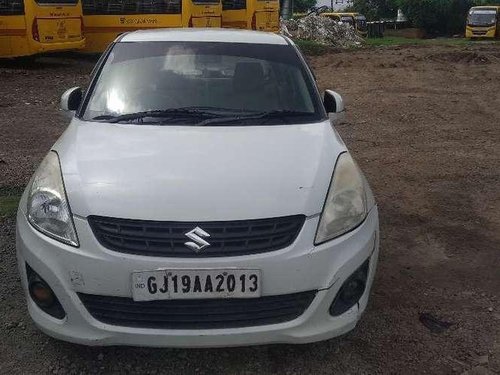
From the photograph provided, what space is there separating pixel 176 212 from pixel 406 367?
1.38m

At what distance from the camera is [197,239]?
240 centimetres

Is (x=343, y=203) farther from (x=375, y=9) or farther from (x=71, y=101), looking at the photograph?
(x=375, y=9)

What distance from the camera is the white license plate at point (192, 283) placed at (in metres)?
2.37

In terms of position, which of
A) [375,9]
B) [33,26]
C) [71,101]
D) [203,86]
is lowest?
[375,9]

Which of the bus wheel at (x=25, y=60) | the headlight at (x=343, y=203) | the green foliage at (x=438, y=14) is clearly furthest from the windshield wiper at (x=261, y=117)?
the green foliage at (x=438, y=14)

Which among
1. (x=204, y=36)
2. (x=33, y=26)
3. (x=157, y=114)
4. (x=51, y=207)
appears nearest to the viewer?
(x=51, y=207)

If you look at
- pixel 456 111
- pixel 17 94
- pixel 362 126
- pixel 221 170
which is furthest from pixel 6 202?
pixel 456 111

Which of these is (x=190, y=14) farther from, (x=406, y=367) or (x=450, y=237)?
(x=406, y=367)

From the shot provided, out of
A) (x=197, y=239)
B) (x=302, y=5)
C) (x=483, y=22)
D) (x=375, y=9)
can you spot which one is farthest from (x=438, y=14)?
(x=197, y=239)

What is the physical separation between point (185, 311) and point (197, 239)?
322 mm

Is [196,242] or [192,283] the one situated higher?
[196,242]

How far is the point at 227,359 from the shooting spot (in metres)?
2.79

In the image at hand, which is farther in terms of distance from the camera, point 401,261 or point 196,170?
point 401,261

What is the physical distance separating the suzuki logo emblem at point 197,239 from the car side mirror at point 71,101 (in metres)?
1.88
